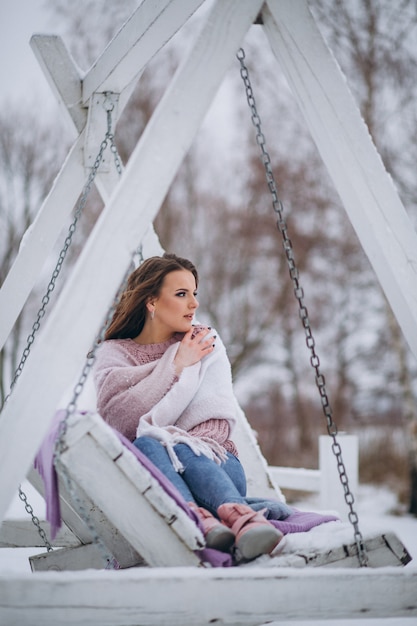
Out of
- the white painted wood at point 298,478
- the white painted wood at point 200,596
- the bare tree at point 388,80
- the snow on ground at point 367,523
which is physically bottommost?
the snow on ground at point 367,523

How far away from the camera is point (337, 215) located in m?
9.64

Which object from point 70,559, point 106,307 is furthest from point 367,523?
point 106,307

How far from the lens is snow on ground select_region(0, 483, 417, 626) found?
2.65m

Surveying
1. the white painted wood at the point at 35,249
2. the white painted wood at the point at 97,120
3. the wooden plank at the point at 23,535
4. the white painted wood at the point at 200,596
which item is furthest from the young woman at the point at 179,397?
the wooden plank at the point at 23,535

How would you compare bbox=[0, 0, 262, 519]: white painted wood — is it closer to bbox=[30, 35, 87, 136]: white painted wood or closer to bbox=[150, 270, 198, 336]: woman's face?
bbox=[150, 270, 198, 336]: woman's face

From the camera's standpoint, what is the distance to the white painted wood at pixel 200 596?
2070mm

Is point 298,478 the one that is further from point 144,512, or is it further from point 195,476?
point 144,512

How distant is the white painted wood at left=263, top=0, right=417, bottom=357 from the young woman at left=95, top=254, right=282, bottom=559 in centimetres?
78

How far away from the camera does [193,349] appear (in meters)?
3.05

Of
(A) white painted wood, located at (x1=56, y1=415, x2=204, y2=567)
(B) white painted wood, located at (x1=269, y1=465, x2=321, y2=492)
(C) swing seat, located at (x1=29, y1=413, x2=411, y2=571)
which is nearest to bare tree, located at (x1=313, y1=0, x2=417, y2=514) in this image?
(B) white painted wood, located at (x1=269, y1=465, x2=321, y2=492)

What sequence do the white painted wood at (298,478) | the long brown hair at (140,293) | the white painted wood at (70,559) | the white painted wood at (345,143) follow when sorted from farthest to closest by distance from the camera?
1. the white painted wood at (298,478)
2. the long brown hair at (140,293)
3. the white painted wood at (70,559)
4. the white painted wood at (345,143)

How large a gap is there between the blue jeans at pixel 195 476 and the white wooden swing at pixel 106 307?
0.26m

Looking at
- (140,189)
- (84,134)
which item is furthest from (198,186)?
(140,189)

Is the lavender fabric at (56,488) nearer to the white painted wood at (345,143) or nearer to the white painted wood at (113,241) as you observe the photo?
the white painted wood at (113,241)
